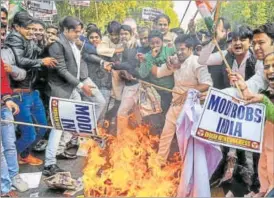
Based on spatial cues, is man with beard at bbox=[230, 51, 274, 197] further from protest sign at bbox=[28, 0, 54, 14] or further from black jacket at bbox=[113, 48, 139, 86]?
protest sign at bbox=[28, 0, 54, 14]

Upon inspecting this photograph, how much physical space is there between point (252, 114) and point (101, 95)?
126 cm

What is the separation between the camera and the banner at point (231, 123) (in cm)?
448

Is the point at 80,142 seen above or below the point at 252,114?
below

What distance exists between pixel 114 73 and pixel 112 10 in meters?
0.52

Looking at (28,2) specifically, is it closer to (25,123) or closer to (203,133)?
(25,123)

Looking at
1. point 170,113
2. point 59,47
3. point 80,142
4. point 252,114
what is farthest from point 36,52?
point 252,114

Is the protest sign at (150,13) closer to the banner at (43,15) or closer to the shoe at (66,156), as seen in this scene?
the banner at (43,15)

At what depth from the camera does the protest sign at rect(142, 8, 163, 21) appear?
4.47 metres

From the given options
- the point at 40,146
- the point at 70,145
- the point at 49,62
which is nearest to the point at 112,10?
the point at 49,62

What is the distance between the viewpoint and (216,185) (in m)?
4.68

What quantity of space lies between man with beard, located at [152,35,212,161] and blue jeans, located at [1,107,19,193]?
48.3 inches

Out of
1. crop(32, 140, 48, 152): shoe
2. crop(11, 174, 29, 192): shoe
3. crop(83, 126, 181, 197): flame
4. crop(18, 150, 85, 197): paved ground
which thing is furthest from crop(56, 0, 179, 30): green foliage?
crop(11, 174, 29, 192): shoe

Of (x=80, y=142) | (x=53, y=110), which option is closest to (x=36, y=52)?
(x=53, y=110)

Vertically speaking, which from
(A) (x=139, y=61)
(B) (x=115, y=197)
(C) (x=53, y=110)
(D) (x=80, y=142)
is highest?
(A) (x=139, y=61)
